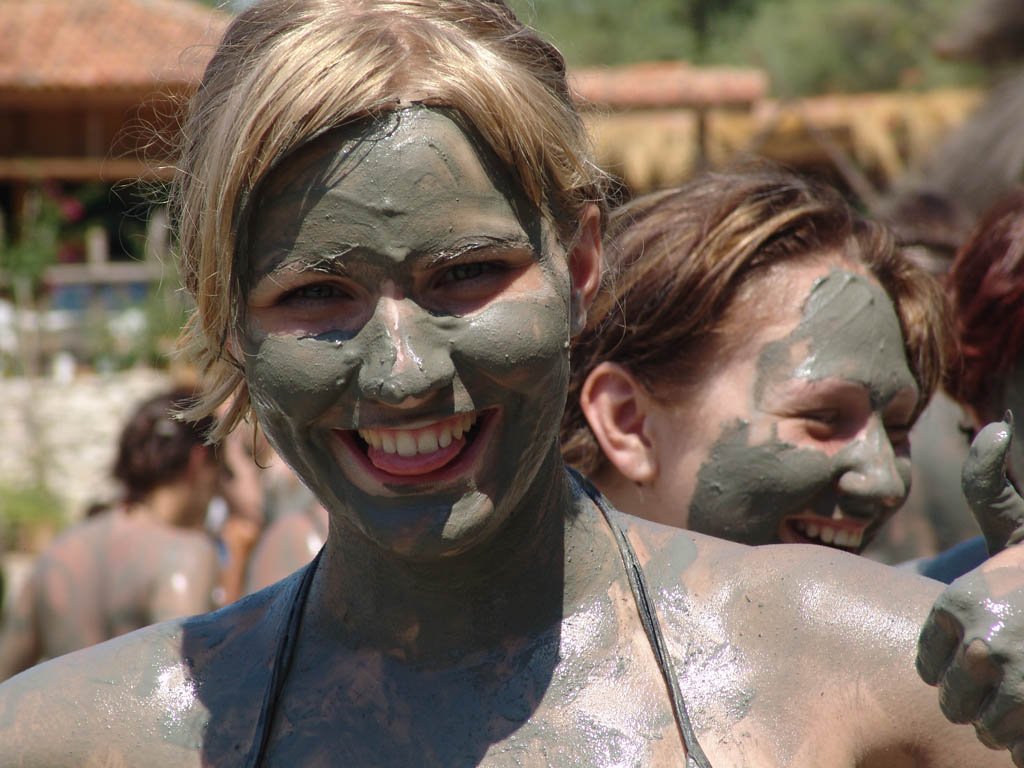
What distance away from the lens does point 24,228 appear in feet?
Result: 51.3

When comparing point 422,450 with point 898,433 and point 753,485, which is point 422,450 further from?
point 898,433

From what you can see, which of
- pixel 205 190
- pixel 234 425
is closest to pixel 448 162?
pixel 205 190

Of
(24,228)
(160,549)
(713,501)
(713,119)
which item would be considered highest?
(713,501)

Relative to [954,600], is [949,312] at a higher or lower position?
lower

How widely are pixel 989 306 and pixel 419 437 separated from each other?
1.46m

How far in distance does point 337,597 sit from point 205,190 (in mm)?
569

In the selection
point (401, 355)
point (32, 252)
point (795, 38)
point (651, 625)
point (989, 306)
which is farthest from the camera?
point (795, 38)

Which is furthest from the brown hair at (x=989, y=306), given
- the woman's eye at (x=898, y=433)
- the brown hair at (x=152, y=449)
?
the brown hair at (x=152, y=449)

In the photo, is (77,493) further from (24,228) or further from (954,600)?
(954,600)

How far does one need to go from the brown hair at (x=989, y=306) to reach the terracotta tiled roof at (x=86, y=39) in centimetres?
1323

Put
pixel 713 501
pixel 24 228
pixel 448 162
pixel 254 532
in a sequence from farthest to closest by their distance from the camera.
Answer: pixel 24 228
pixel 254 532
pixel 713 501
pixel 448 162

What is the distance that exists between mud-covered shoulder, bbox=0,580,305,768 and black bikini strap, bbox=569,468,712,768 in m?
0.45

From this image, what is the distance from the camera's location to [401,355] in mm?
1656

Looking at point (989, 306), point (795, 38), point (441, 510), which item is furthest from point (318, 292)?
point (795, 38)
